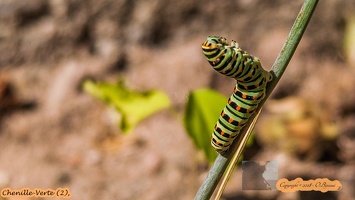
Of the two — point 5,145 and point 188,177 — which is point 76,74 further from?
point 188,177

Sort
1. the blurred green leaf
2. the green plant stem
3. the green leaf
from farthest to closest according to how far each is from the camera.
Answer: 1. the blurred green leaf
2. the green leaf
3. the green plant stem

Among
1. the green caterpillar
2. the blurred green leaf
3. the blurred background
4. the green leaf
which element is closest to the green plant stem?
the green caterpillar

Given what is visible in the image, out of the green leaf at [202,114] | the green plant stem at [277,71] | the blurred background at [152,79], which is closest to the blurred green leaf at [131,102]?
the green leaf at [202,114]

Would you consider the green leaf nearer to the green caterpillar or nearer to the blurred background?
the green caterpillar

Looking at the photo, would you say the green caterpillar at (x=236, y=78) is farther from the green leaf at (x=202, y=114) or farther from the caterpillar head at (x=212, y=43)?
the green leaf at (x=202, y=114)

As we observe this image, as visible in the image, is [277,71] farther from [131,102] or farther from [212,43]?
[131,102]

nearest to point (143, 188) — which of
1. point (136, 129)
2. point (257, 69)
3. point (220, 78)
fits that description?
point (136, 129)
